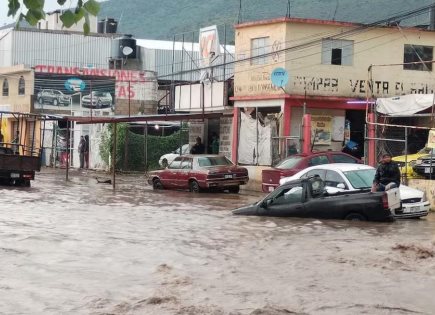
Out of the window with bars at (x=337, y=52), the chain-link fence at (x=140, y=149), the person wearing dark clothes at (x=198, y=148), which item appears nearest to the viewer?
the window with bars at (x=337, y=52)

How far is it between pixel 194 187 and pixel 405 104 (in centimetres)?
791

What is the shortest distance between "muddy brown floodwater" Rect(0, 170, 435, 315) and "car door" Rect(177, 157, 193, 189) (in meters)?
6.78

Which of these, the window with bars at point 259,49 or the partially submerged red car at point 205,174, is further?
the window with bars at point 259,49

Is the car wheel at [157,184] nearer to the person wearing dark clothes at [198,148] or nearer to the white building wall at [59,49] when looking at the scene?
the person wearing dark clothes at [198,148]

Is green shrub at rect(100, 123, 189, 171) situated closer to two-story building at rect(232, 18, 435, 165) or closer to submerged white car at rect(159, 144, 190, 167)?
submerged white car at rect(159, 144, 190, 167)

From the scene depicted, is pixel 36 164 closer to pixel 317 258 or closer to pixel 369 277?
pixel 317 258

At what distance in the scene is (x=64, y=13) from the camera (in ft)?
15.3

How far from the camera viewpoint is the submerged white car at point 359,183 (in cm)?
1697

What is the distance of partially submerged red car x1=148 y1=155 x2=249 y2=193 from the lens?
85.5ft

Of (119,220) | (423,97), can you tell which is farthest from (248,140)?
(119,220)

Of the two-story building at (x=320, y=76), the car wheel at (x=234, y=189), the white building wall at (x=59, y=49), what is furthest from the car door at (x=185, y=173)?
the white building wall at (x=59, y=49)

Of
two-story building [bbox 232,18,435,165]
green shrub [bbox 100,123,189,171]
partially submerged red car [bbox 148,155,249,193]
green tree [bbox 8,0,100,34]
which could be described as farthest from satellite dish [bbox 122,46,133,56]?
green tree [bbox 8,0,100,34]

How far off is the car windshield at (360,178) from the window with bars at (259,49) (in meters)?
13.1

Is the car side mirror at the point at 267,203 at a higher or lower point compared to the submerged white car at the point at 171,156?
lower
